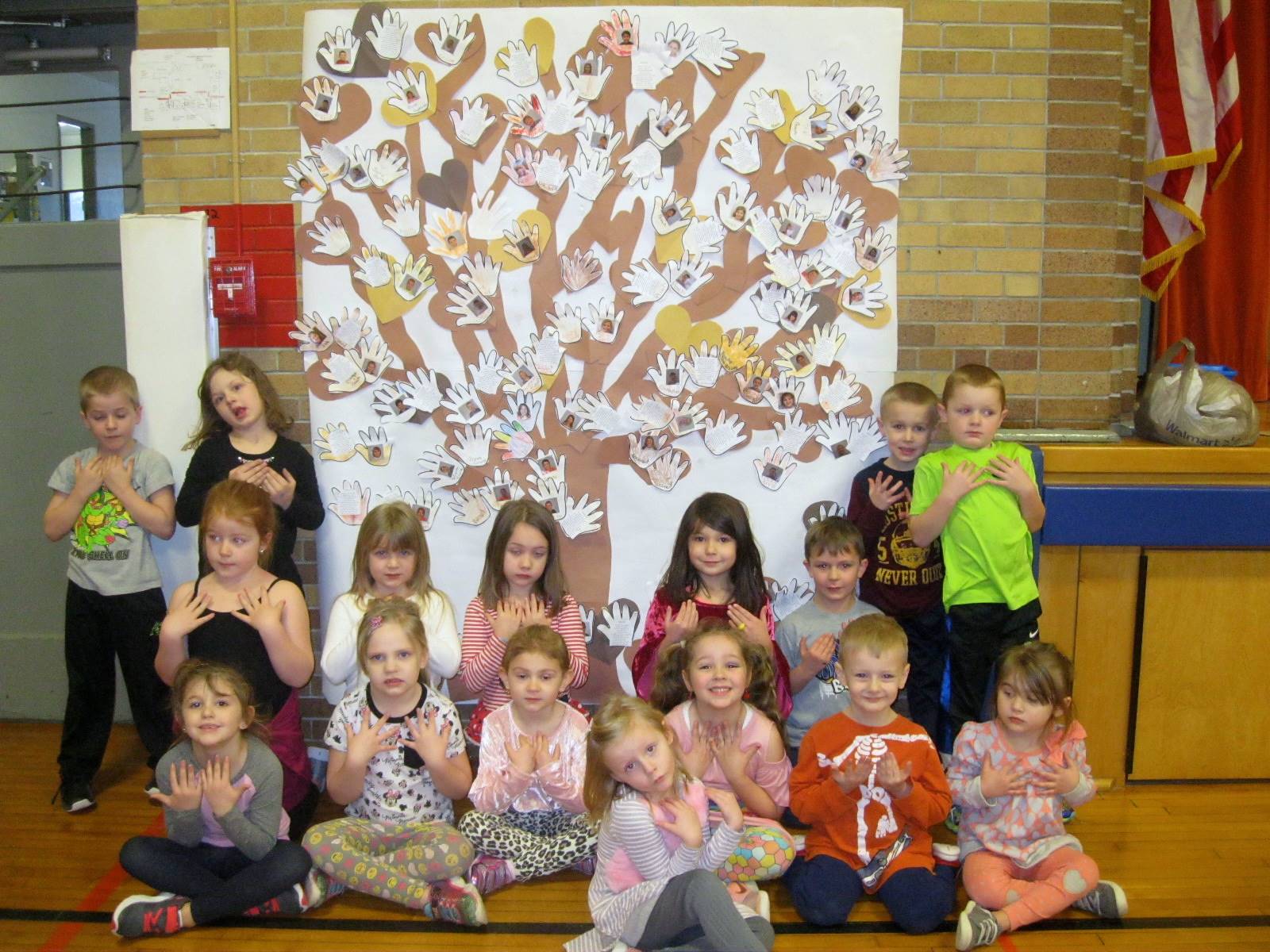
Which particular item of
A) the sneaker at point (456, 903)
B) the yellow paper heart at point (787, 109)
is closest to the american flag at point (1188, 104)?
the yellow paper heart at point (787, 109)

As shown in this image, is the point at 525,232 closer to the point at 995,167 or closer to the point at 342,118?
the point at 342,118

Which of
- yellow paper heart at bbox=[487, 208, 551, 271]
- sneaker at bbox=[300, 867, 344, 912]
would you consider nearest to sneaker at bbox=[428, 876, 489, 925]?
sneaker at bbox=[300, 867, 344, 912]

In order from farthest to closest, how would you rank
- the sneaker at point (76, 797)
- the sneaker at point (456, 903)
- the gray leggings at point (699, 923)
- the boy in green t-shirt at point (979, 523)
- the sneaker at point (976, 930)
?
1. the sneaker at point (76, 797)
2. the boy in green t-shirt at point (979, 523)
3. the sneaker at point (456, 903)
4. the sneaker at point (976, 930)
5. the gray leggings at point (699, 923)

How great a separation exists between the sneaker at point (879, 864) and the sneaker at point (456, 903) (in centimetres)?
97

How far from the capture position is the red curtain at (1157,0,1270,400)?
194 inches

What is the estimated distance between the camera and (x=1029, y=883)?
2.78 metres

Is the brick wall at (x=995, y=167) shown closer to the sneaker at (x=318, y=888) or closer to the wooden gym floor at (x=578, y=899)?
the wooden gym floor at (x=578, y=899)

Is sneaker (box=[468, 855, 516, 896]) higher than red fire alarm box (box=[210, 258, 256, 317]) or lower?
lower

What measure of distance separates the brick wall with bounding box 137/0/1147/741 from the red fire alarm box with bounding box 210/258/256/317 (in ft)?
0.73

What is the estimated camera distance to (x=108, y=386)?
3.41 meters

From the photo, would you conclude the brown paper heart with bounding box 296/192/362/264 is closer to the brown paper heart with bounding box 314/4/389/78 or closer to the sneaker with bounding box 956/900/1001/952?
the brown paper heart with bounding box 314/4/389/78

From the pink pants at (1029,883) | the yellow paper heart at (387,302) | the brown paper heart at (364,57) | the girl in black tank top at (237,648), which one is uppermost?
the brown paper heart at (364,57)

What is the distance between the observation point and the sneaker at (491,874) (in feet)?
9.40

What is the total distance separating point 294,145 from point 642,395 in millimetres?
1401
